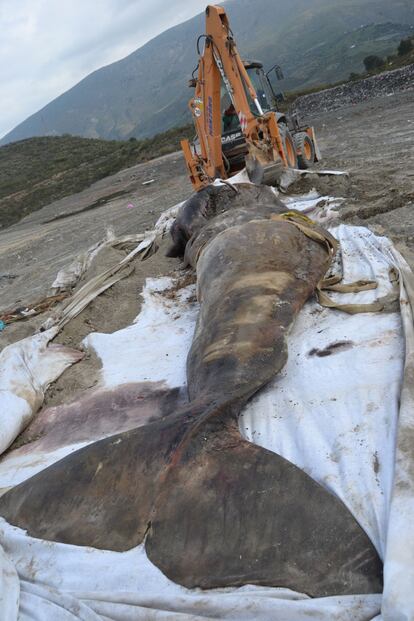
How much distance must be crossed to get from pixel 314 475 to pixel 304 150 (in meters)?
8.63

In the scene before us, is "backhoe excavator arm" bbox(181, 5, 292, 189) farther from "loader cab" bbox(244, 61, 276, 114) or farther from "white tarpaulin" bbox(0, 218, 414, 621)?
"white tarpaulin" bbox(0, 218, 414, 621)

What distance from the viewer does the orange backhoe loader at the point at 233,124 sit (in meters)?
7.75

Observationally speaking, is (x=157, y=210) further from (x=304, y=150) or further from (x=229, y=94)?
(x=229, y=94)

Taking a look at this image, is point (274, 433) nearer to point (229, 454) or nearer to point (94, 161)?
point (229, 454)

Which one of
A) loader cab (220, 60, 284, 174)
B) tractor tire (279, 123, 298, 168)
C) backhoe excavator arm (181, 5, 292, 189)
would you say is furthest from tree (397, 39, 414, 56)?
backhoe excavator arm (181, 5, 292, 189)

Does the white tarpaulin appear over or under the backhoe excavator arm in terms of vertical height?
under

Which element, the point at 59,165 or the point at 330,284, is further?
the point at 59,165

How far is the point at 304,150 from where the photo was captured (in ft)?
32.3

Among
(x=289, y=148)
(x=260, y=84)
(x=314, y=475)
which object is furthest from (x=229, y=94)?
(x=314, y=475)

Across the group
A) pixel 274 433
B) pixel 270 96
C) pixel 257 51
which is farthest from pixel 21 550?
pixel 257 51

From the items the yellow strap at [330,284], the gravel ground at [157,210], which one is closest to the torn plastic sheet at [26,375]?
the gravel ground at [157,210]

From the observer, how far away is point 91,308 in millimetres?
5074

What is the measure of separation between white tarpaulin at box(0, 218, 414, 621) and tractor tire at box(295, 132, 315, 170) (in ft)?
21.8

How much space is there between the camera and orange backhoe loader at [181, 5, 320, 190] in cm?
775
